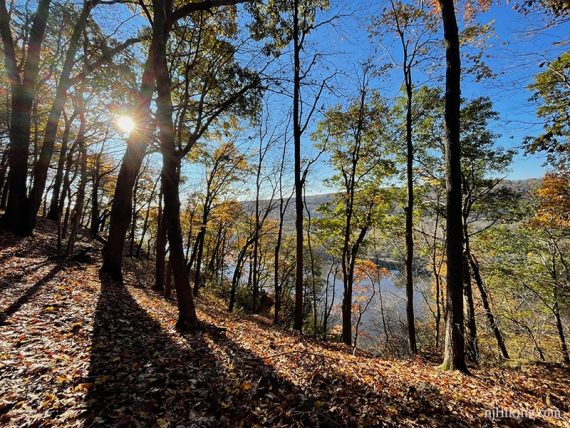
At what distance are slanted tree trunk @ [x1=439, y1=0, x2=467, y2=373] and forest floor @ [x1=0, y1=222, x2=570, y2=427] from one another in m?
0.63

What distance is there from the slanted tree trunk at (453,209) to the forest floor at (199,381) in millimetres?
631

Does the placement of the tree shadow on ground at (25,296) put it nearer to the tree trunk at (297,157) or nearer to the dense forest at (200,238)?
the dense forest at (200,238)

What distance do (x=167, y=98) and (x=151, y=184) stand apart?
64.6 ft

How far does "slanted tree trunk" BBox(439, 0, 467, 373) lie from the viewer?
201 inches

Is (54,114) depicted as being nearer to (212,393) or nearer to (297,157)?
(297,157)

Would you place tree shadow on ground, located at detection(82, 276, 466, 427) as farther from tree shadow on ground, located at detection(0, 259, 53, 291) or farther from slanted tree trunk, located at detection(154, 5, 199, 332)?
tree shadow on ground, located at detection(0, 259, 53, 291)

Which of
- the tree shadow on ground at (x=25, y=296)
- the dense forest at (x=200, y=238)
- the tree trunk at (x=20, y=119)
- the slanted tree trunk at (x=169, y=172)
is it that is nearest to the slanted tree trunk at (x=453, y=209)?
the dense forest at (x=200, y=238)

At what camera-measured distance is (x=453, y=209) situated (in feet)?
17.1

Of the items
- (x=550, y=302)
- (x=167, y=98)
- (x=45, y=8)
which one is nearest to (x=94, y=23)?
(x=45, y=8)

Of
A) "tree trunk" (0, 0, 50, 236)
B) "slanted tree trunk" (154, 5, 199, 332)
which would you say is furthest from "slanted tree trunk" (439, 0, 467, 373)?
"tree trunk" (0, 0, 50, 236)

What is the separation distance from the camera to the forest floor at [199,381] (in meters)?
2.95

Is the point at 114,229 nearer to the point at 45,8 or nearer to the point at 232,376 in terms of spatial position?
the point at 232,376

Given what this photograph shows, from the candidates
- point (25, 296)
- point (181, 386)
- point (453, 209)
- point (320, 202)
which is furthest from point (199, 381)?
point (320, 202)

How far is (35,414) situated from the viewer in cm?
266
